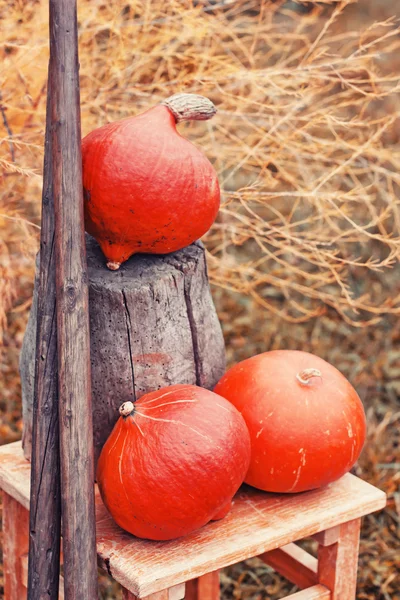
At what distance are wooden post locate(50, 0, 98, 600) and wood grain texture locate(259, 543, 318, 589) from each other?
0.62 metres

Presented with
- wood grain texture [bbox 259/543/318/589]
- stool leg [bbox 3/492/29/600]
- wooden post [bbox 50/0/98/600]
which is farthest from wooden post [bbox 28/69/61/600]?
wood grain texture [bbox 259/543/318/589]

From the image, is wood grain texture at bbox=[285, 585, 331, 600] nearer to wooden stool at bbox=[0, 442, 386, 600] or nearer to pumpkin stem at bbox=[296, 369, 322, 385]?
wooden stool at bbox=[0, 442, 386, 600]

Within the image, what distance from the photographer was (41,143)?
6.79 feet

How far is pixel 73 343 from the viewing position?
1284mm

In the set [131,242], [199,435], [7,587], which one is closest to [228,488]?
[199,435]

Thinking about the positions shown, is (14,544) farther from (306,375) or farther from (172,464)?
(306,375)

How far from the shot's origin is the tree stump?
143cm

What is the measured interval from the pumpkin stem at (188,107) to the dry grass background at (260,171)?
0.37 m

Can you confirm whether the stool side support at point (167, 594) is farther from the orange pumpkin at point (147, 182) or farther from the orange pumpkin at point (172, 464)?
the orange pumpkin at point (147, 182)

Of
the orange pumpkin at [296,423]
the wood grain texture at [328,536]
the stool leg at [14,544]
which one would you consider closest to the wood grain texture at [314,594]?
the wood grain texture at [328,536]

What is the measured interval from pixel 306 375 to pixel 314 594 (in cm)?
45

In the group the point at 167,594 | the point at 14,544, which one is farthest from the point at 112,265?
the point at 14,544

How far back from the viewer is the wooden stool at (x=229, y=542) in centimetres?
128

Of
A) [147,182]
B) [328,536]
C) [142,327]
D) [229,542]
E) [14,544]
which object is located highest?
[147,182]
